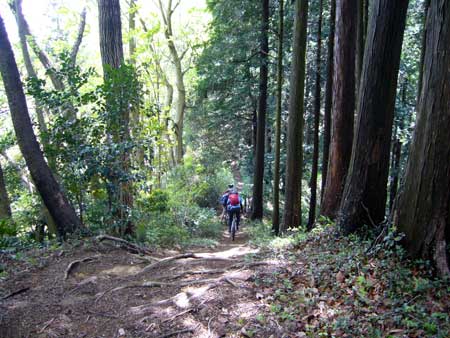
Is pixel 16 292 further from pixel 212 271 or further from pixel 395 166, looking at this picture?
pixel 395 166

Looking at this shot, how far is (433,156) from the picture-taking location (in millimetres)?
3904

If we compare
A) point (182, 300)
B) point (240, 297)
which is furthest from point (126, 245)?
point (240, 297)

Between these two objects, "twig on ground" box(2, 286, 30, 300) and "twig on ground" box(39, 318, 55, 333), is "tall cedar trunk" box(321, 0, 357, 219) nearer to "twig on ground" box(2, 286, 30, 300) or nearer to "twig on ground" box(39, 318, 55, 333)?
"twig on ground" box(39, 318, 55, 333)

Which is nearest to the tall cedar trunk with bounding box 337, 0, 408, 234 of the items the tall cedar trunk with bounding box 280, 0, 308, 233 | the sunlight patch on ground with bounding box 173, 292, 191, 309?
the sunlight patch on ground with bounding box 173, 292, 191, 309

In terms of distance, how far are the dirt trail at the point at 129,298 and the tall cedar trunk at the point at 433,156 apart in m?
2.09

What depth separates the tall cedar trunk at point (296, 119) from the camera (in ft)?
31.0

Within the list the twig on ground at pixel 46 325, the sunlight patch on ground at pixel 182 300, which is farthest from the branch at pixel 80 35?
the sunlight patch on ground at pixel 182 300

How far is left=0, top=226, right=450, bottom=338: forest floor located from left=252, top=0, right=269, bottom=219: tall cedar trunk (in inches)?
368

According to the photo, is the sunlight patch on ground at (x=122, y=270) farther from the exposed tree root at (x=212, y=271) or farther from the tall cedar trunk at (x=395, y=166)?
the tall cedar trunk at (x=395, y=166)

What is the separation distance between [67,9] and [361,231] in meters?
15.5

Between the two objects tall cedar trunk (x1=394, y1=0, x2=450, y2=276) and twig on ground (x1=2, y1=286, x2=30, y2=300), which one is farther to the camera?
twig on ground (x1=2, y1=286, x2=30, y2=300)

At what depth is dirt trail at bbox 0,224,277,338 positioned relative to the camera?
3941 mm

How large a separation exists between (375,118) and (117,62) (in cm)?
620

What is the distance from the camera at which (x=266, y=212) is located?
806 inches
